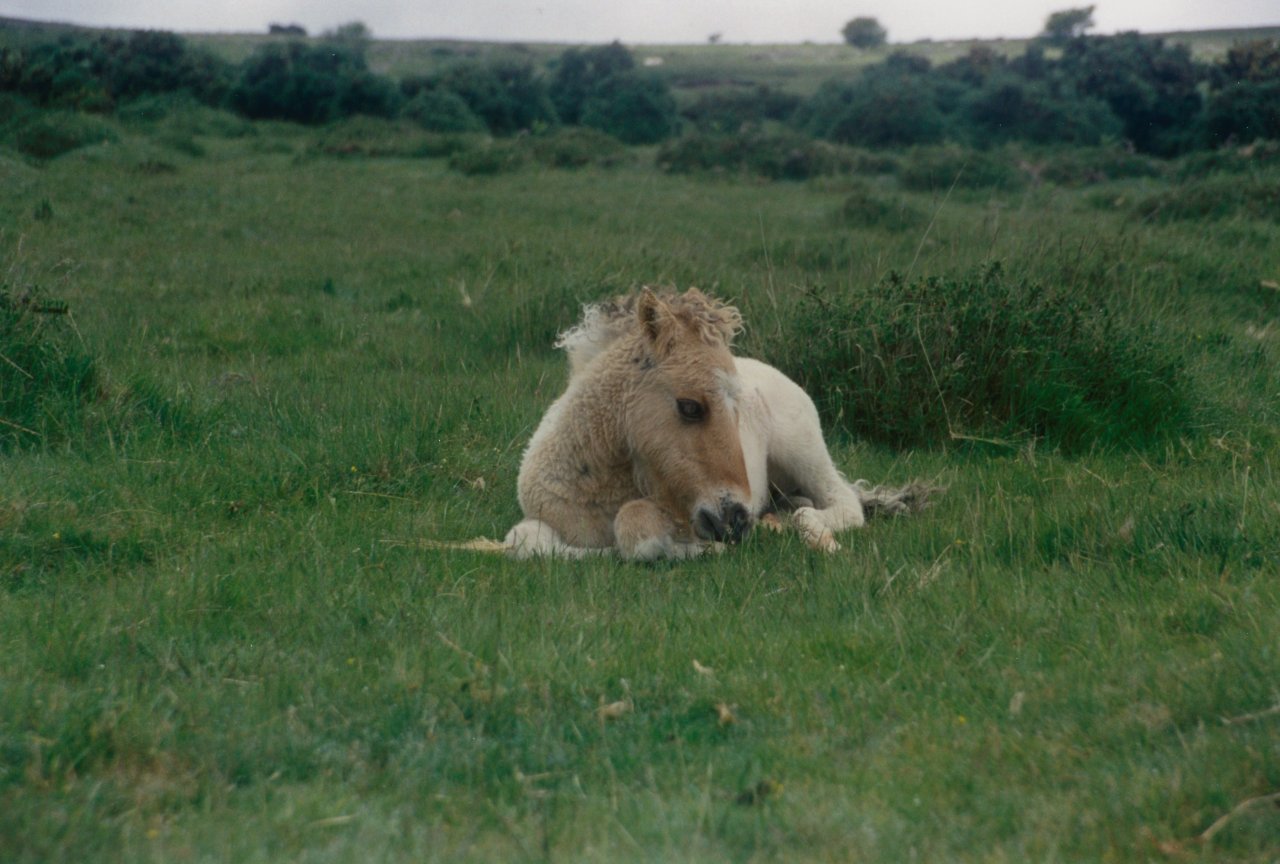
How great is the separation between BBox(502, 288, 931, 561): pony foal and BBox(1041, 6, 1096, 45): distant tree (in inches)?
3322

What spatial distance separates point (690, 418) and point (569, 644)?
66.2 inches

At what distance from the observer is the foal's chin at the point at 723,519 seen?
223 inches

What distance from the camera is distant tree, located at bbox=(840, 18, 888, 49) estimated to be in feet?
430

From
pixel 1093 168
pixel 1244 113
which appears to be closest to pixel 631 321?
pixel 1093 168

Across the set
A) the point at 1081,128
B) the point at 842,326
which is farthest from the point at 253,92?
the point at 842,326

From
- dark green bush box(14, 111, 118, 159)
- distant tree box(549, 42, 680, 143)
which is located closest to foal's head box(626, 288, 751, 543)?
dark green bush box(14, 111, 118, 159)

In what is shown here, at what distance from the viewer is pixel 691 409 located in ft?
19.3

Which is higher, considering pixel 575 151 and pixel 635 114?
pixel 635 114

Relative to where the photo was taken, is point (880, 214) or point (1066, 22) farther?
point (1066, 22)

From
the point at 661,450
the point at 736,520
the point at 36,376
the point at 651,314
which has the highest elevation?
the point at 651,314

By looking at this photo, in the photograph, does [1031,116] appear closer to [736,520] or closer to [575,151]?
[575,151]

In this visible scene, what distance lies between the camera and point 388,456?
744cm

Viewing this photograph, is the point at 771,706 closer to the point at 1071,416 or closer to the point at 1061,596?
the point at 1061,596

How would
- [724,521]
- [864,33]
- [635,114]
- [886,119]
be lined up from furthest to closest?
[864,33] < [635,114] < [886,119] < [724,521]
